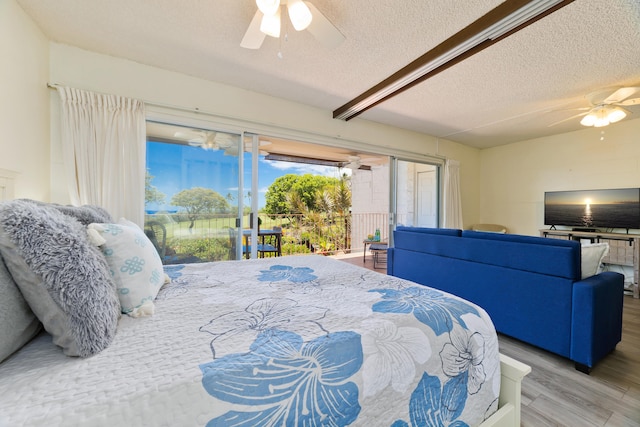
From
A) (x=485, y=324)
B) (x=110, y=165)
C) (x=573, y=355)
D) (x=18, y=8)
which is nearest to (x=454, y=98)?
(x=573, y=355)

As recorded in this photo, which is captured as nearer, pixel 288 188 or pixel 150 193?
pixel 150 193

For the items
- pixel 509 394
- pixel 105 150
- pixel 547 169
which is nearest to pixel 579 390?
pixel 509 394

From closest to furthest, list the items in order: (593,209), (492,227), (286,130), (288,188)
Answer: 1. (286,130)
2. (593,209)
3. (492,227)
4. (288,188)

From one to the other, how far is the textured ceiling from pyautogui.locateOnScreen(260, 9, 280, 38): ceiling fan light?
31 cm

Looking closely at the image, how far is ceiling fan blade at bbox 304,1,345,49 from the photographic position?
1.58 m

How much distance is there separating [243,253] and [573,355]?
305cm

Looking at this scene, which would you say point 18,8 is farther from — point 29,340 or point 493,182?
point 493,182

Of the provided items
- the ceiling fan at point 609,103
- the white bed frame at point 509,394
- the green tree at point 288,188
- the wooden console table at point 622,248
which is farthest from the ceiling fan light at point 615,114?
the green tree at point 288,188

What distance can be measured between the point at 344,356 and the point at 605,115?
4.22m

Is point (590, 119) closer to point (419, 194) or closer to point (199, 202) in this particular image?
point (419, 194)

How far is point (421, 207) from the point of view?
205 inches

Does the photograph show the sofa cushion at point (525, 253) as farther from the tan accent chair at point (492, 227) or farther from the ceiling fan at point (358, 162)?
the tan accent chair at point (492, 227)

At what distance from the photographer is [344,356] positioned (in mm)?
739

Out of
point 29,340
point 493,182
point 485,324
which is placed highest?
point 493,182
